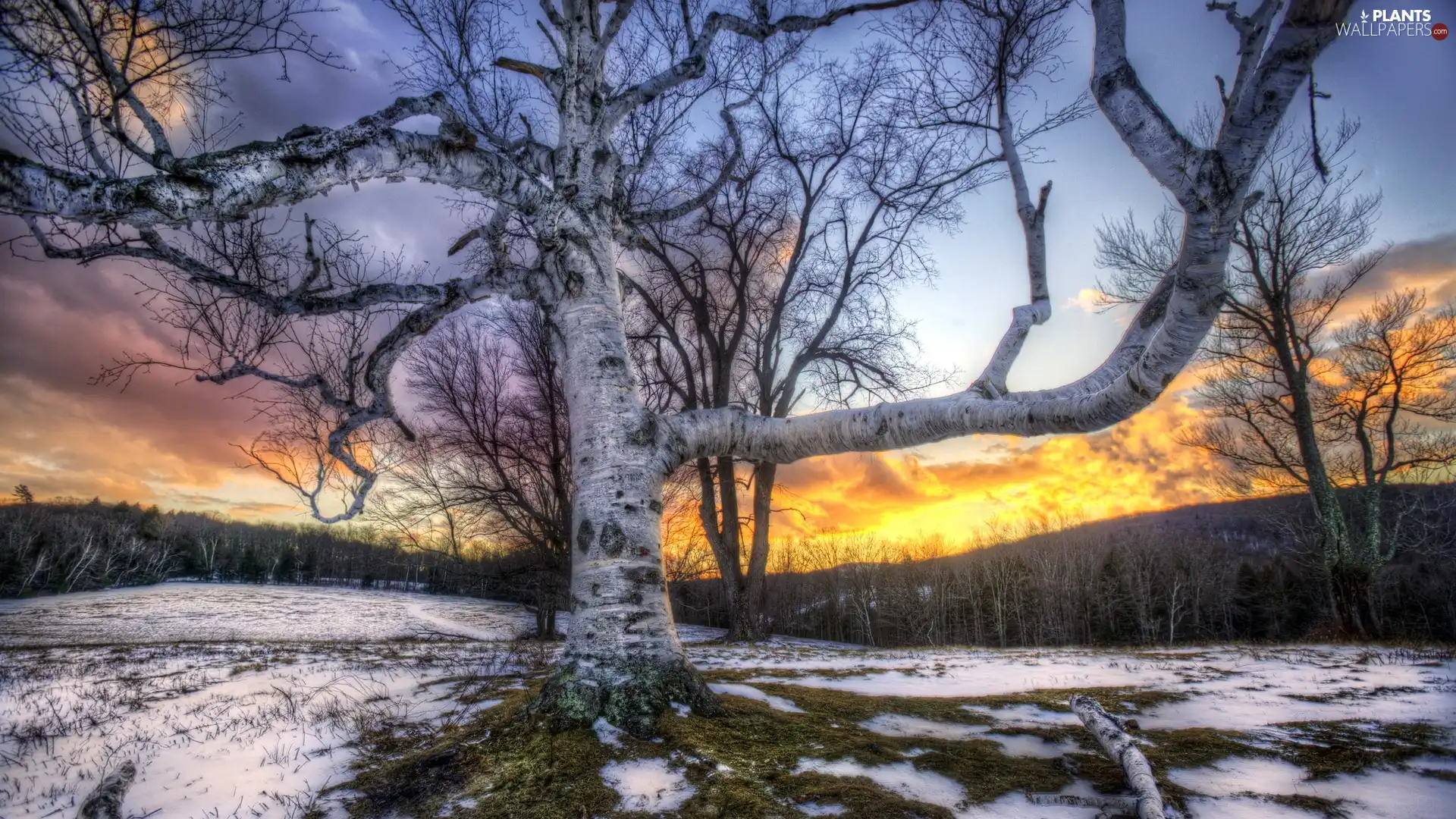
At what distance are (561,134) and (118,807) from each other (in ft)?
14.2

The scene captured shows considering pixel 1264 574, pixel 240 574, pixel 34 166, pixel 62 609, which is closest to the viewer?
pixel 34 166

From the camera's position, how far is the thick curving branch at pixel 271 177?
236cm

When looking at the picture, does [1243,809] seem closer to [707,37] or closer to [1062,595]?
[707,37]

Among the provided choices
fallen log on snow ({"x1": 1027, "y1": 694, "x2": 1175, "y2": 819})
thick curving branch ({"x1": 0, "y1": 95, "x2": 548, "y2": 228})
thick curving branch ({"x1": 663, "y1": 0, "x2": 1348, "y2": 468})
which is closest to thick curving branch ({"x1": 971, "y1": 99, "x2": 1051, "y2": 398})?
thick curving branch ({"x1": 663, "y1": 0, "x2": 1348, "y2": 468})

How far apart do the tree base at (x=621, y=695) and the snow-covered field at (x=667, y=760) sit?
38 centimetres

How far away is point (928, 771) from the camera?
8.20 ft

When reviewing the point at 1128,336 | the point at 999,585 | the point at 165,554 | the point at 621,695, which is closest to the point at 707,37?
the point at 1128,336

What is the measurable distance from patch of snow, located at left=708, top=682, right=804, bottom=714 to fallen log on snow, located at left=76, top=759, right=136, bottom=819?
277cm

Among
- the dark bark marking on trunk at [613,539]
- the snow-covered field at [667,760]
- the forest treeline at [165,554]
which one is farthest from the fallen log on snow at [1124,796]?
the forest treeline at [165,554]

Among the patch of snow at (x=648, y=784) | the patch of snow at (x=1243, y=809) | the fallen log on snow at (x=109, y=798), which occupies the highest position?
the patch of snow at (x=1243, y=809)

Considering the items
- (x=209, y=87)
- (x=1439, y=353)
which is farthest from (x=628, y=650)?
(x=1439, y=353)

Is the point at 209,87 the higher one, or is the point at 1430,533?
the point at 209,87

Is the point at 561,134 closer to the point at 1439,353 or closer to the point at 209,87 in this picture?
the point at 209,87

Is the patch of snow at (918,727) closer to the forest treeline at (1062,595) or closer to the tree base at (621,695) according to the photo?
the tree base at (621,695)
